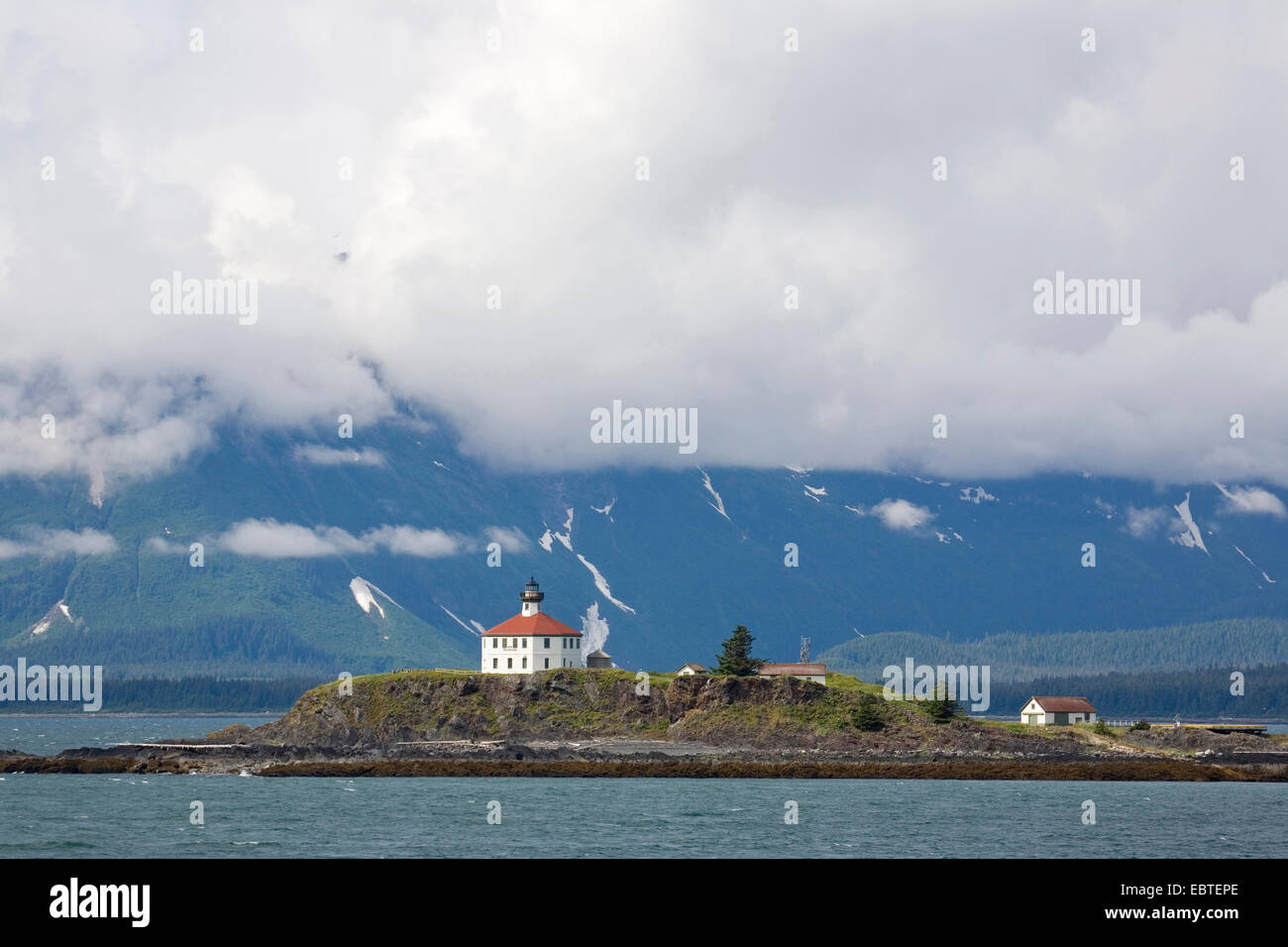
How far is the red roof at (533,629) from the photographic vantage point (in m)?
151

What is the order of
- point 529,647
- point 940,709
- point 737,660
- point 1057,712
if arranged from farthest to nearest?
1. point 1057,712
2. point 529,647
3. point 737,660
4. point 940,709

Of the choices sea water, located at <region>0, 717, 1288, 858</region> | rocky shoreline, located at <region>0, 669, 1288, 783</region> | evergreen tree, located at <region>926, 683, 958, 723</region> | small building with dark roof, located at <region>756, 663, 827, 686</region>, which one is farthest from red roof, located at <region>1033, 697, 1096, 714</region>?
sea water, located at <region>0, 717, 1288, 858</region>

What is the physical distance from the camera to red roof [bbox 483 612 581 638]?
495 feet

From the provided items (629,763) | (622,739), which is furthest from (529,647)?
(629,763)

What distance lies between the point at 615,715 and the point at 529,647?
1289cm

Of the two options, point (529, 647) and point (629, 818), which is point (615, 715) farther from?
point (629, 818)

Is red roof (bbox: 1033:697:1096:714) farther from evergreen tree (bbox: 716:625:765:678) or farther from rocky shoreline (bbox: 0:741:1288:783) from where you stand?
evergreen tree (bbox: 716:625:765:678)

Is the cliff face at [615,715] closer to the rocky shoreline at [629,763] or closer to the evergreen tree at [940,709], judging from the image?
the evergreen tree at [940,709]

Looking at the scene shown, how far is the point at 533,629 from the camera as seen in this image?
15175cm

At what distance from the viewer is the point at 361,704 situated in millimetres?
142000

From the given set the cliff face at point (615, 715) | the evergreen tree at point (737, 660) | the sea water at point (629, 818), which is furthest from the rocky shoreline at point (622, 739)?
the evergreen tree at point (737, 660)
